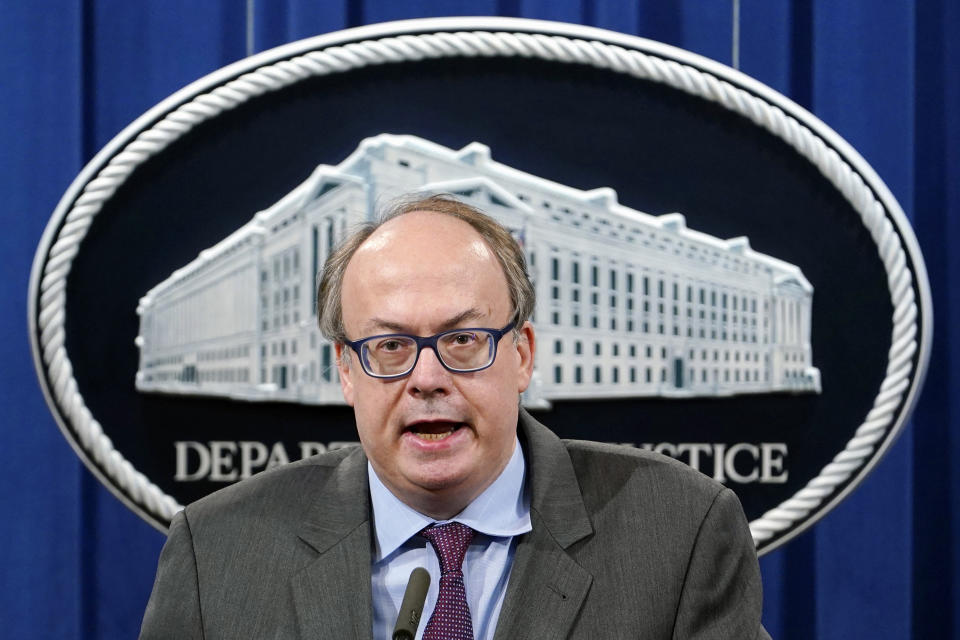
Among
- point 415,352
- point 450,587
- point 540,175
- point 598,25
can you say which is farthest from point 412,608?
point 598,25

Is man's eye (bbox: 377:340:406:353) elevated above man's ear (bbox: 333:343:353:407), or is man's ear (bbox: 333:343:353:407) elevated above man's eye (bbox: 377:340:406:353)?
man's eye (bbox: 377:340:406:353)

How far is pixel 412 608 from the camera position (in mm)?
870

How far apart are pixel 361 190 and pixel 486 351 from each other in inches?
23.3

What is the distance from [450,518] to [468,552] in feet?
0.17

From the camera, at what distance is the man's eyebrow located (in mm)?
1133

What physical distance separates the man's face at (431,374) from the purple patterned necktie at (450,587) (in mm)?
43

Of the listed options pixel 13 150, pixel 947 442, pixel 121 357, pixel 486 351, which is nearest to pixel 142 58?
pixel 13 150

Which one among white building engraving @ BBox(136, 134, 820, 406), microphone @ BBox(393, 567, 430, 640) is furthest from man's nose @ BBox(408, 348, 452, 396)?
white building engraving @ BBox(136, 134, 820, 406)

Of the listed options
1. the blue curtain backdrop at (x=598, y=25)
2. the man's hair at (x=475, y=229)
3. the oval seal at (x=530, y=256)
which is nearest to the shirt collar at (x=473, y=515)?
the man's hair at (x=475, y=229)

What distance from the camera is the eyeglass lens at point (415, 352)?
1137 millimetres

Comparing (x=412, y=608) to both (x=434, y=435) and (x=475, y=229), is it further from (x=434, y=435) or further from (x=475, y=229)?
(x=475, y=229)

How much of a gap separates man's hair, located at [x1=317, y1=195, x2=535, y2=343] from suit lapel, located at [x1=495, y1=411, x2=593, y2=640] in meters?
0.22

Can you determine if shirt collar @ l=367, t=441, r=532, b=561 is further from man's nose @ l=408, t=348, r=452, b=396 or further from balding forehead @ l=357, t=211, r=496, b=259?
balding forehead @ l=357, t=211, r=496, b=259

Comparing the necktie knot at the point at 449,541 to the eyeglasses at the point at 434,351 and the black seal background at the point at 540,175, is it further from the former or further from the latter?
the black seal background at the point at 540,175
